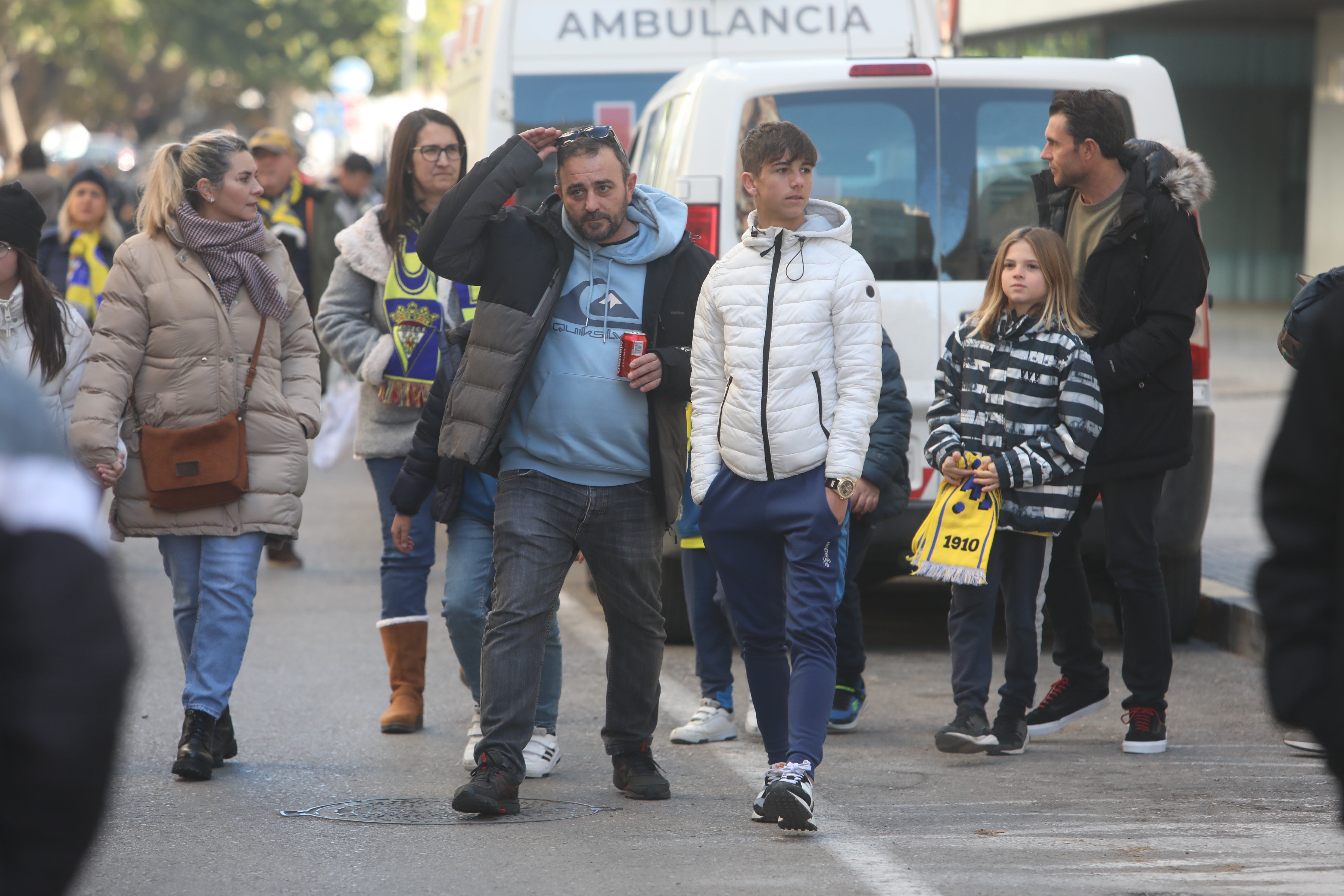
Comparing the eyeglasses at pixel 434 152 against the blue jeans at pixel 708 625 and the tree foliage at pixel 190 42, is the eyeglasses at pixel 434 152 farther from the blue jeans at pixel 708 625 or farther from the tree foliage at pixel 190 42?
the tree foliage at pixel 190 42

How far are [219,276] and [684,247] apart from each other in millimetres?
1431

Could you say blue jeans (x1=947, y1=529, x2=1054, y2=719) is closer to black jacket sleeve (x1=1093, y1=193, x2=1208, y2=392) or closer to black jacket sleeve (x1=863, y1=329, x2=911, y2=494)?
black jacket sleeve (x1=863, y1=329, x2=911, y2=494)

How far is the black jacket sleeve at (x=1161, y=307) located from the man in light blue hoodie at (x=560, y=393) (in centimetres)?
140

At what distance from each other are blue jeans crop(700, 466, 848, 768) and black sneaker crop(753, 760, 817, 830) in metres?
0.04

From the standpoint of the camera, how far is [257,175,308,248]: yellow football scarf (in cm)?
918

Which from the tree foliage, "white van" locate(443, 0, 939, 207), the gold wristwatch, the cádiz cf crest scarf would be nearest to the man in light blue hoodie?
the gold wristwatch

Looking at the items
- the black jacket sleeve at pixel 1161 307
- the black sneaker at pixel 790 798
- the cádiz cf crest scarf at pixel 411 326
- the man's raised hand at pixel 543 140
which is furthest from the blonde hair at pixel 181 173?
the black jacket sleeve at pixel 1161 307

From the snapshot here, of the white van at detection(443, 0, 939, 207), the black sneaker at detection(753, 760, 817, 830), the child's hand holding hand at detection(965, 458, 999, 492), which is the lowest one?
the black sneaker at detection(753, 760, 817, 830)

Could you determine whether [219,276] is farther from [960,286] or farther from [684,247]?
[960,286]

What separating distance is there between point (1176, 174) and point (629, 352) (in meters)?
1.92

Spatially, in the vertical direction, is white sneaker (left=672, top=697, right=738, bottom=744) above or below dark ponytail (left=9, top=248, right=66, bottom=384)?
below

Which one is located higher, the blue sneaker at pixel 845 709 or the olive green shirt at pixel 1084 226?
the olive green shirt at pixel 1084 226

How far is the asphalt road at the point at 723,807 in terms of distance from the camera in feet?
13.4

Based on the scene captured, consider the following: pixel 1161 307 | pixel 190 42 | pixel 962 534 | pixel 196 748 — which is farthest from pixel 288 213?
pixel 190 42
